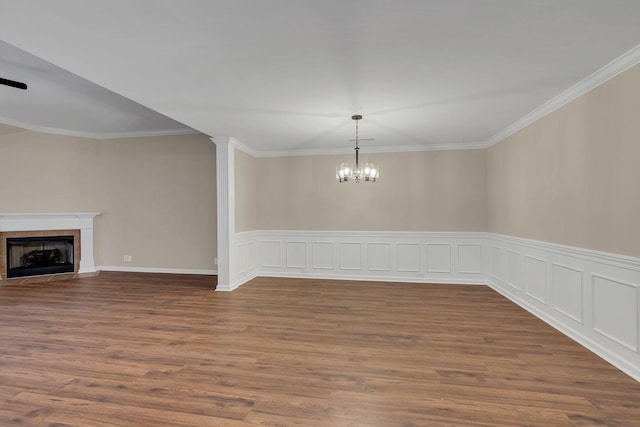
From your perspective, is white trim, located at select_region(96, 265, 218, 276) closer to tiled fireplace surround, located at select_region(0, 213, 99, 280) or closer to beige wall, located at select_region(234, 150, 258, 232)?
tiled fireplace surround, located at select_region(0, 213, 99, 280)

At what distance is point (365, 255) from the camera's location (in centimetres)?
604

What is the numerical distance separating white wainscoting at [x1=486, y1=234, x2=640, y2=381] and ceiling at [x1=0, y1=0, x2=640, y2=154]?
5.85 ft

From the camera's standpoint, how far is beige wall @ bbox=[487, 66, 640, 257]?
2.55 metres

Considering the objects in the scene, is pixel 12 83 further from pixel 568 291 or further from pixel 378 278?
pixel 568 291

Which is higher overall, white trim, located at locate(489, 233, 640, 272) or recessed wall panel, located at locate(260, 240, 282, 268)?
white trim, located at locate(489, 233, 640, 272)

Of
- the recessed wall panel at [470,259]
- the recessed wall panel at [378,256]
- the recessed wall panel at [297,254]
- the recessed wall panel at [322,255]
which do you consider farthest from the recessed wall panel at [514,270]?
the recessed wall panel at [297,254]

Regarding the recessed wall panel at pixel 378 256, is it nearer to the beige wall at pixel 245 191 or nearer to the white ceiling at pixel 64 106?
the beige wall at pixel 245 191

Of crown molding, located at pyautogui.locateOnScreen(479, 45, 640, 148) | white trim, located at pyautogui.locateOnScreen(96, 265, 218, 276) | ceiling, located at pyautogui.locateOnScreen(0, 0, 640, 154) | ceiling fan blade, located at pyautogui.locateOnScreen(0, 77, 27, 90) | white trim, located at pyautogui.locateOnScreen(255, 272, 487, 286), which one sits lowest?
white trim, located at pyautogui.locateOnScreen(255, 272, 487, 286)

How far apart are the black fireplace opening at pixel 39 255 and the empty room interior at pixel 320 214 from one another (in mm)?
35

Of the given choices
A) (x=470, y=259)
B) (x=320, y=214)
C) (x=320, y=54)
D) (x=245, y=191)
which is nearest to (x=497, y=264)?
(x=470, y=259)

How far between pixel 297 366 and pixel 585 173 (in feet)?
11.1

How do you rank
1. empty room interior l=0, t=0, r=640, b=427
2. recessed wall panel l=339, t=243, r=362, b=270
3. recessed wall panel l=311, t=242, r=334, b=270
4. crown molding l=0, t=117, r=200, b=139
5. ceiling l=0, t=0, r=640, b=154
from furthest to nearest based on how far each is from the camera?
recessed wall panel l=311, t=242, r=334, b=270 < recessed wall panel l=339, t=243, r=362, b=270 < crown molding l=0, t=117, r=200, b=139 < empty room interior l=0, t=0, r=640, b=427 < ceiling l=0, t=0, r=640, b=154

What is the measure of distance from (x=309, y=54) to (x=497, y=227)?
440cm

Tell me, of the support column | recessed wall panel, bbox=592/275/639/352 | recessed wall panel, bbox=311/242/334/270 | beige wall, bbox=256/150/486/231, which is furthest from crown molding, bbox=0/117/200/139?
recessed wall panel, bbox=592/275/639/352
